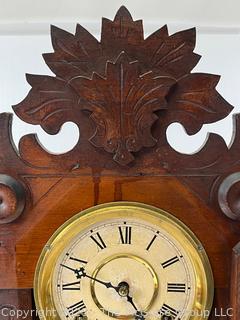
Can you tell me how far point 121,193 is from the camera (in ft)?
3.83

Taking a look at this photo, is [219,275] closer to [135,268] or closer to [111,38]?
[135,268]

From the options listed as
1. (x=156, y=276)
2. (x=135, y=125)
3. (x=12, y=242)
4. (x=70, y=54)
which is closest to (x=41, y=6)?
(x=70, y=54)

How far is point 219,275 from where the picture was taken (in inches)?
46.5

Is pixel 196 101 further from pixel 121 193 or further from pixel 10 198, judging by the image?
pixel 10 198

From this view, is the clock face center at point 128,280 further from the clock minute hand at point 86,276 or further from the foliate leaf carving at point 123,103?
the foliate leaf carving at point 123,103

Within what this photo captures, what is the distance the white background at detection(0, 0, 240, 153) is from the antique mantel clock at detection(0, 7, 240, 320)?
16.4 inches

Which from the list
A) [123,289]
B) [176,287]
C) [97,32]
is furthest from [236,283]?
[97,32]

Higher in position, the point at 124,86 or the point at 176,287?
the point at 124,86

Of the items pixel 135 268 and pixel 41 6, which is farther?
pixel 41 6

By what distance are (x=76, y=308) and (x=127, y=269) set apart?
0.13m

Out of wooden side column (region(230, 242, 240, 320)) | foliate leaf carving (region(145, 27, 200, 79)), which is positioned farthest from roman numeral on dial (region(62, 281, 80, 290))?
foliate leaf carving (region(145, 27, 200, 79))

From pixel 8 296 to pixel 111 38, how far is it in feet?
1.78

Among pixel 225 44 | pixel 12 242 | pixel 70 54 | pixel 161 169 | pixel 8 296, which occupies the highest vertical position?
pixel 225 44

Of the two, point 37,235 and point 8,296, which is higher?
point 37,235
